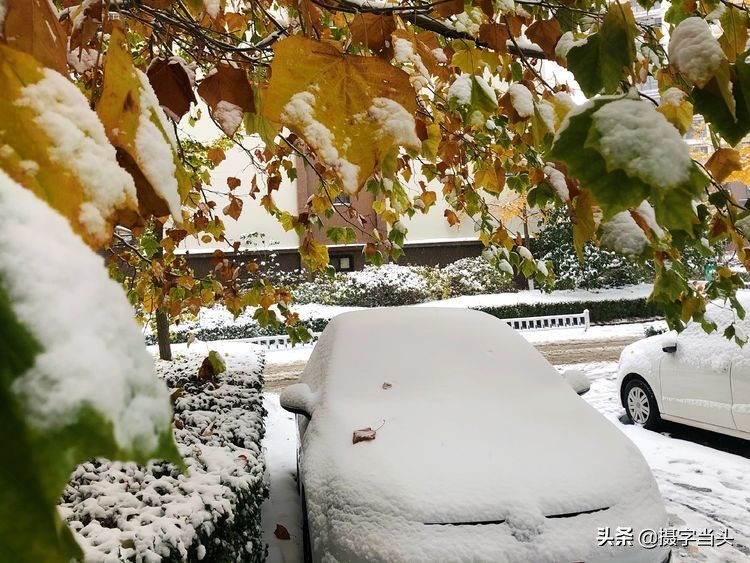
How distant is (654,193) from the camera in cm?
68

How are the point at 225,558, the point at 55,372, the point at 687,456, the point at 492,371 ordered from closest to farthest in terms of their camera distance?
the point at 55,372 < the point at 225,558 < the point at 492,371 < the point at 687,456

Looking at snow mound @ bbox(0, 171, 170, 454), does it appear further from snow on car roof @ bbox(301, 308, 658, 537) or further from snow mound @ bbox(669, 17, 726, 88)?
snow on car roof @ bbox(301, 308, 658, 537)

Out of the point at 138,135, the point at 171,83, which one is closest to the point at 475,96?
the point at 171,83

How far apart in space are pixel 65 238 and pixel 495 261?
382 cm

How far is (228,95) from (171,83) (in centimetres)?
15

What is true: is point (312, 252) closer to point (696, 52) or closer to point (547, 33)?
point (547, 33)

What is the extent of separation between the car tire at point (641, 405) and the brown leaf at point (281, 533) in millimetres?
4782

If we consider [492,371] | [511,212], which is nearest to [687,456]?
[492,371]

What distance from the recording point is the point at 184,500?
212cm

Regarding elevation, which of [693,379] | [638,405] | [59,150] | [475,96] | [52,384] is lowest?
[638,405]

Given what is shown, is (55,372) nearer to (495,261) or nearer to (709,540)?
(495,261)

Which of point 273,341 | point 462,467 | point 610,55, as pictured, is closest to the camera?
point 610,55

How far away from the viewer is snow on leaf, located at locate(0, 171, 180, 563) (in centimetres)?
28

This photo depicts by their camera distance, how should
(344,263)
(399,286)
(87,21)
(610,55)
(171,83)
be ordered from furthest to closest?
(344,263), (399,286), (171,83), (87,21), (610,55)
